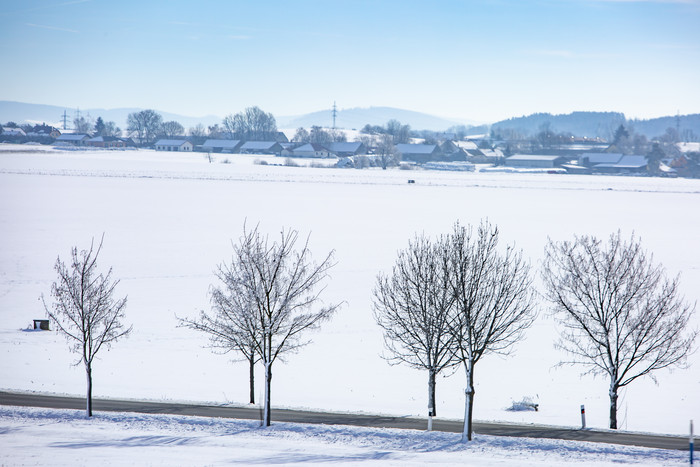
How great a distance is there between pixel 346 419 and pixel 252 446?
15.2ft

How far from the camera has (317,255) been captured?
55781 mm

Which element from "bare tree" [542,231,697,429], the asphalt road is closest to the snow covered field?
"bare tree" [542,231,697,429]

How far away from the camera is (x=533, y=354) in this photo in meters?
37.0

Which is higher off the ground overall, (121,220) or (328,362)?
(121,220)

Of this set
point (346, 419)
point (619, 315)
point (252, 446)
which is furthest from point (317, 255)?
point (252, 446)

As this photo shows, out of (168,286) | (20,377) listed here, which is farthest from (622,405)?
(168,286)

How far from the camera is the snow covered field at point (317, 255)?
3028 centimetres

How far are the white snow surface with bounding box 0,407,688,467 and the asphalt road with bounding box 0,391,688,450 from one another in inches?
43.4

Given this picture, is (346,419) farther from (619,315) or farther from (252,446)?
(619,315)

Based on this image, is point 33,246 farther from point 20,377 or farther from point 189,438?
point 189,438

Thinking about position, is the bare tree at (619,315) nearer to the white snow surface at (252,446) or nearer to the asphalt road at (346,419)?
the asphalt road at (346,419)

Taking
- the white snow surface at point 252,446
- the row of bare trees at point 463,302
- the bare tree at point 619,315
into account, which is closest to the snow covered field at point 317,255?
the bare tree at point 619,315

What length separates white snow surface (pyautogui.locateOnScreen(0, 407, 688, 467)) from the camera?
65.8ft

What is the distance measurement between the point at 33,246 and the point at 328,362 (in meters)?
32.0
